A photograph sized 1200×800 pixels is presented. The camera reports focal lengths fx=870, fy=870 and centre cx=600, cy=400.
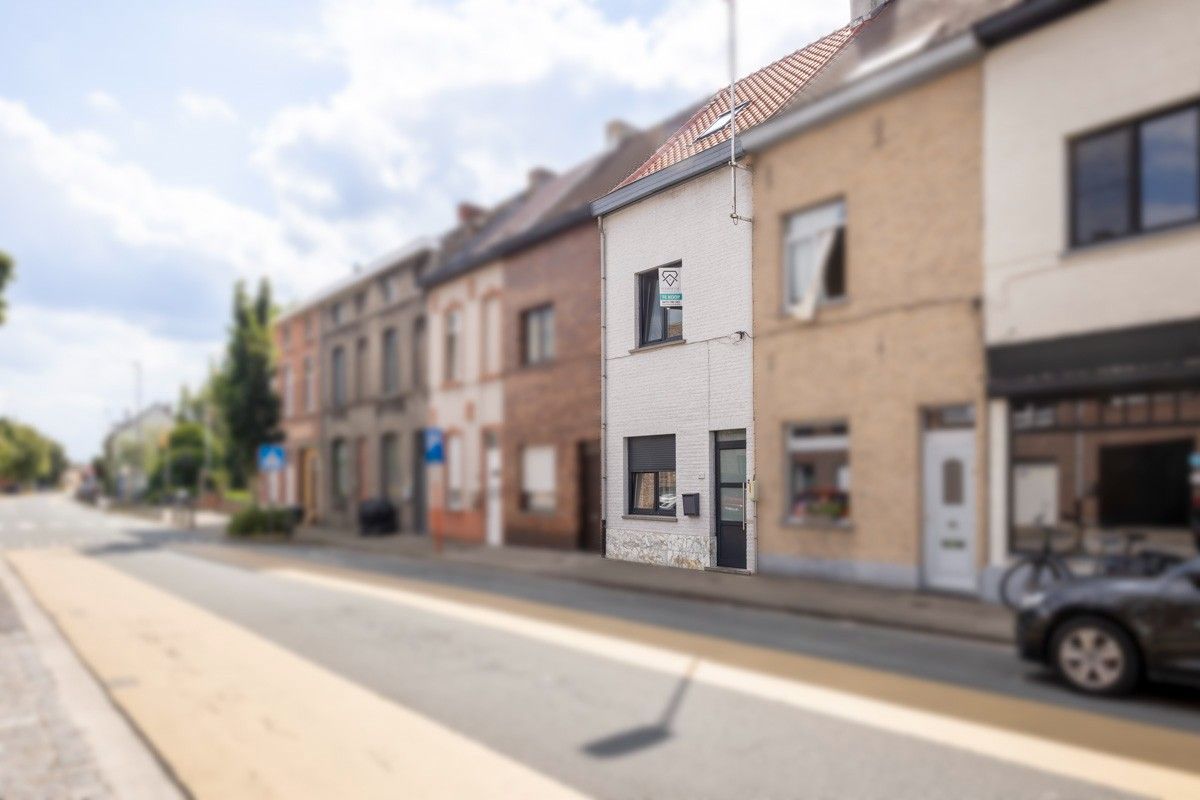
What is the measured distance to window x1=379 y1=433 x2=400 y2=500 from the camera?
47.6 meters

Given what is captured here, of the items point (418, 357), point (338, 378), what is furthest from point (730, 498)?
point (338, 378)

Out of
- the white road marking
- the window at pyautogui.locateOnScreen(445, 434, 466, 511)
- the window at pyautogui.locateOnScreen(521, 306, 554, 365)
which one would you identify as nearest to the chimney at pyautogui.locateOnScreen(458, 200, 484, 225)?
the window at pyautogui.locateOnScreen(445, 434, 466, 511)

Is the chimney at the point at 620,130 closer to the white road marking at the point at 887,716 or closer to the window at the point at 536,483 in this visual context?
the white road marking at the point at 887,716

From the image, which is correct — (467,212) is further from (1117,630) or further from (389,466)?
(1117,630)

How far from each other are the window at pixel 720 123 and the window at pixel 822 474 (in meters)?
21.9

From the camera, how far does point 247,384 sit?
56.1 meters

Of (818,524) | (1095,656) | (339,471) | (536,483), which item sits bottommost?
(1095,656)

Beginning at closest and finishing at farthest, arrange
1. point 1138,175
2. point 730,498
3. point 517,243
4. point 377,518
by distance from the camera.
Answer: point 730,498, point 1138,175, point 517,243, point 377,518

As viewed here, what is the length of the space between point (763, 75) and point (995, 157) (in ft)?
49.5

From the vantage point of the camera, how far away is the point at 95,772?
33.7 ft

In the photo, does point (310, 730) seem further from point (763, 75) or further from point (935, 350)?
point (935, 350)

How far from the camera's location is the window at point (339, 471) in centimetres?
5428

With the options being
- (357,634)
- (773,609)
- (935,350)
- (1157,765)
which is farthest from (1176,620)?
(357,634)

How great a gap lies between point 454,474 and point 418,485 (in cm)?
1417
